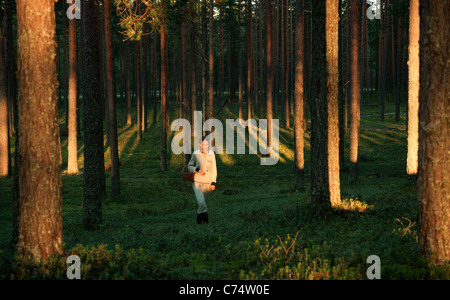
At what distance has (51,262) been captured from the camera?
6.29 m

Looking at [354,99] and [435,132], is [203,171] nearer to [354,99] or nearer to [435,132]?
[435,132]

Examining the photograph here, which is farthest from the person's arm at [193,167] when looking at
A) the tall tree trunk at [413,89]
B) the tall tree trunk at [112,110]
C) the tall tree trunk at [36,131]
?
the tall tree trunk at [413,89]

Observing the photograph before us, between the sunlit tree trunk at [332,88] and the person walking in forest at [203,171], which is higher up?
the sunlit tree trunk at [332,88]

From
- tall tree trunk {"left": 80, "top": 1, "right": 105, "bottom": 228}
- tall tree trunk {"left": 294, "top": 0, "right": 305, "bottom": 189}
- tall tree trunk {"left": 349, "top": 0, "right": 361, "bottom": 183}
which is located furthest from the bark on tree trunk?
tall tree trunk {"left": 349, "top": 0, "right": 361, "bottom": 183}

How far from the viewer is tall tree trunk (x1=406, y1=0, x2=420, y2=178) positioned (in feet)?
52.2

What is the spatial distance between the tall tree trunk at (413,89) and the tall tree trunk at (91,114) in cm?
1141

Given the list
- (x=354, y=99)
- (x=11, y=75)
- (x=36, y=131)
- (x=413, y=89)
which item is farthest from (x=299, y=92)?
(x=11, y=75)

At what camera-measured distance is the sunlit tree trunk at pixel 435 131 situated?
6.27 metres

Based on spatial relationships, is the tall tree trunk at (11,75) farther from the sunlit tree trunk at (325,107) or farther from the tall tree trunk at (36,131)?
the tall tree trunk at (36,131)

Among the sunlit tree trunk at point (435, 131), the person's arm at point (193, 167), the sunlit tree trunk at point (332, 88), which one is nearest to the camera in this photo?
the sunlit tree trunk at point (435, 131)

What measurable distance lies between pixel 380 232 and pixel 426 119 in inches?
117

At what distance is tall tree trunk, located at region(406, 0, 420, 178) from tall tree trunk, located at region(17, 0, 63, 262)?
44.7 ft

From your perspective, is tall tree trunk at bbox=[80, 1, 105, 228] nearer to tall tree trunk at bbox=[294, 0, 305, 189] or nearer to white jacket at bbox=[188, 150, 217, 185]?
white jacket at bbox=[188, 150, 217, 185]
